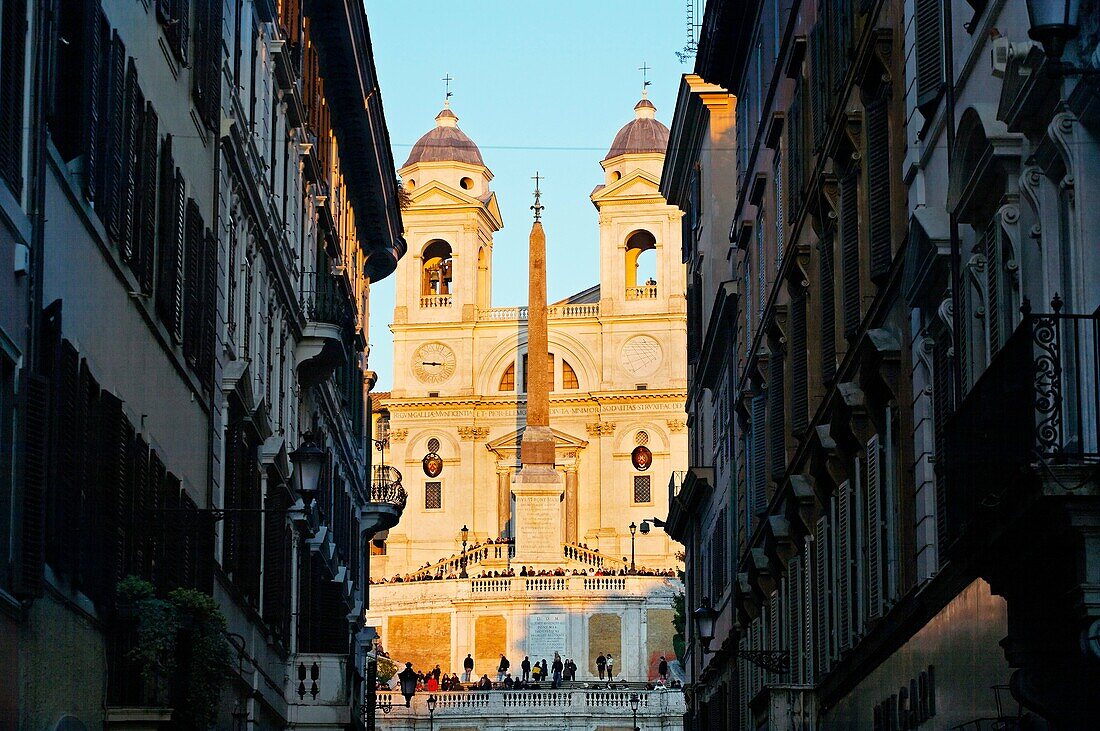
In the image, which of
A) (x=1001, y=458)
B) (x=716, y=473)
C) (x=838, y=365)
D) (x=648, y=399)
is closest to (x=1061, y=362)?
(x=1001, y=458)

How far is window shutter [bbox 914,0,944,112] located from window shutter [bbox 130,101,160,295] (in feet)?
21.6

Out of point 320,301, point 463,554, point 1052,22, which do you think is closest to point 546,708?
point 463,554

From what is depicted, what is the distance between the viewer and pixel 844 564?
78.3 ft

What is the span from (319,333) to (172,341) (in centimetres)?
1467

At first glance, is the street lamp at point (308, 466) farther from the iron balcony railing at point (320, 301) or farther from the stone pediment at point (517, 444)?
the stone pediment at point (517, 444)

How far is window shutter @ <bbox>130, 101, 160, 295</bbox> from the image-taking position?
19.8 meters

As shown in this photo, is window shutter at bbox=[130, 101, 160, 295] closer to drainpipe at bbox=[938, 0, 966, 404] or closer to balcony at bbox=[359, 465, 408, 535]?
drainpipe at bbox=[938, 0, 966, 404]

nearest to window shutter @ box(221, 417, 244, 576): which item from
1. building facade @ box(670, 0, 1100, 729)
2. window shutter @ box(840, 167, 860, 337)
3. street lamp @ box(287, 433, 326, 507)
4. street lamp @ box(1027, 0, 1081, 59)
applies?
street lamp @ box(287, 433, 326, 507)

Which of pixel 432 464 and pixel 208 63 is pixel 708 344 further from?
pixel 432 464

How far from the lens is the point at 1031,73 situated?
1378 centimetres

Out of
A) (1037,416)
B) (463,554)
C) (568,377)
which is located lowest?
(1037,416)

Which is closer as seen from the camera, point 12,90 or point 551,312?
point 12,90

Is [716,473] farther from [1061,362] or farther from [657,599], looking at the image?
[657,599]

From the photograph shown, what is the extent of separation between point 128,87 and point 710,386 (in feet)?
97.9
